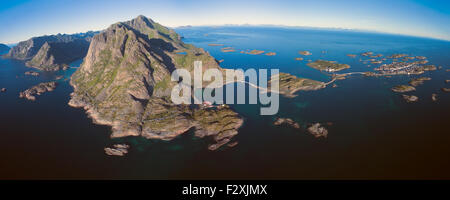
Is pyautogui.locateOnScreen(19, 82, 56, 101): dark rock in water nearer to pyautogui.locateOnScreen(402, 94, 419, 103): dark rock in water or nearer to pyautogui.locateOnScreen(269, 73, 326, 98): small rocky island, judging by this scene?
pyautogui.locateOnScreen(269, 73, 326, 98): small rocky island

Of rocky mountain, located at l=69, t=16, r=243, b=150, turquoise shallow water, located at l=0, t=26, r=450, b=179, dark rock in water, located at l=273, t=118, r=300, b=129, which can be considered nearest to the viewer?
turquoise shallow water, located at l=0, t=26, r=450, b=179

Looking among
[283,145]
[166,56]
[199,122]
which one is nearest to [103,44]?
[166,56]

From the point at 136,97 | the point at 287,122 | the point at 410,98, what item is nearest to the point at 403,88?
the point at 410,98

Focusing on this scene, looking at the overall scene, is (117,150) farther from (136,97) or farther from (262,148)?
(262,148)

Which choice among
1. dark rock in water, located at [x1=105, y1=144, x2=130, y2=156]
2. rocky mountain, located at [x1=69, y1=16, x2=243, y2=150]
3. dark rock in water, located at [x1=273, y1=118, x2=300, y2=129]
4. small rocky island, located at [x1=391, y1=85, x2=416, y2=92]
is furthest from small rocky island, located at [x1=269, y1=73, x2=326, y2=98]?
dark rock in water, located at [x1=105, y1=144, x2=130, y2=156]
